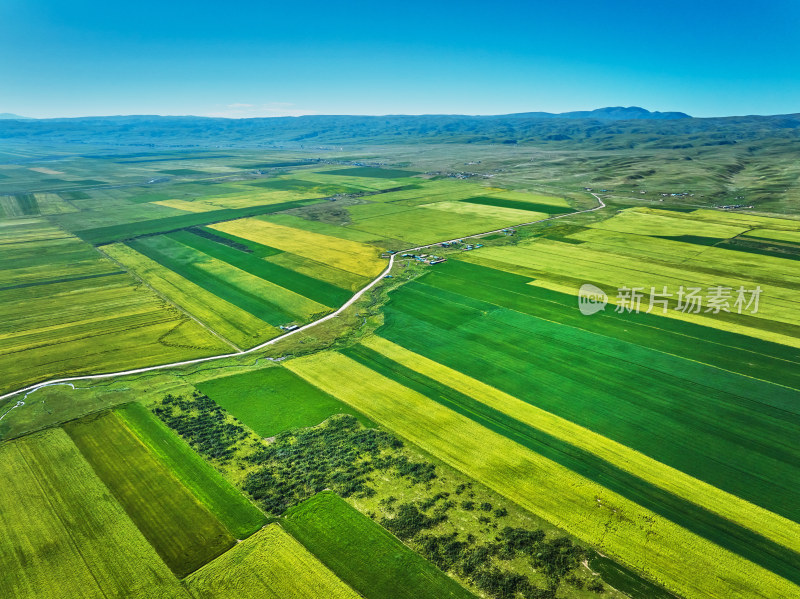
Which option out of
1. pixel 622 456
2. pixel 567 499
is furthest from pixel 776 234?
pixel 567 499

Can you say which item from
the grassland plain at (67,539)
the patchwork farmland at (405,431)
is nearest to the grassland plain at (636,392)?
the patchwork farmland at (405,431)

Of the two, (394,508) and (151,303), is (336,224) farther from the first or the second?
(394,508)

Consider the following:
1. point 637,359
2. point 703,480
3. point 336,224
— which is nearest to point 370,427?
point 703,480

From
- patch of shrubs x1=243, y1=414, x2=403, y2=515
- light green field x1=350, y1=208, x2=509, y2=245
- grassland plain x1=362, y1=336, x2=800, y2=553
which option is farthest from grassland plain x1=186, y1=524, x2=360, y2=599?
light green field x1=350, y1=208, x2=509, y2=245

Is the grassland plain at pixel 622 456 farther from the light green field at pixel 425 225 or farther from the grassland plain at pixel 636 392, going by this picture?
the light green field at pixel 425 225

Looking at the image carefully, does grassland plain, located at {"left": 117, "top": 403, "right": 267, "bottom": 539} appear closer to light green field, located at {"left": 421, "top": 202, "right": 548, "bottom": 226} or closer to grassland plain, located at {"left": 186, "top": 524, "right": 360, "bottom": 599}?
grassland plain, located at {"left": 186, "top": 524, "right": 360, "bottom": 599}

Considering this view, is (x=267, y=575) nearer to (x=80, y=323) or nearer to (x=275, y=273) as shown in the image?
(x=80, y=323)
